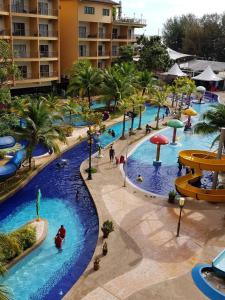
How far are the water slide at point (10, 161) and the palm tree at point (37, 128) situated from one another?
982mm

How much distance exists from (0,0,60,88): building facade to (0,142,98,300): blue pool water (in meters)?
23.8

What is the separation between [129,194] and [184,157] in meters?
5.32

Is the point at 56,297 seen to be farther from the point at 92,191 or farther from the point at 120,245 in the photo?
the point at 92,191

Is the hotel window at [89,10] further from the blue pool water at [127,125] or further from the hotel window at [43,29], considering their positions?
the blue pool water at [127,125]

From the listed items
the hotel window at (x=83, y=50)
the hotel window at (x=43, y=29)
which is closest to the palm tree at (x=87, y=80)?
the hotel window at (x=43, y=29)

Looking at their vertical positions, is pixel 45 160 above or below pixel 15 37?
below

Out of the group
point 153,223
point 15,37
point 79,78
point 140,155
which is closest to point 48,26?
point 15,37

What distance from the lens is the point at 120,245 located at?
2169 cm

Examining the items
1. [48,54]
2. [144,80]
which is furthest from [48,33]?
[144,80]

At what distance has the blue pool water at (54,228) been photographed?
62.7 feet

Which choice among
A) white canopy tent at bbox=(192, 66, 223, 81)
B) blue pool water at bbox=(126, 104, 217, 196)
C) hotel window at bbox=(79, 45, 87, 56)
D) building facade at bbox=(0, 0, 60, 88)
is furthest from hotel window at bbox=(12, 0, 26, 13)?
white canopy tent at bbox=(192, 66, 223, 81)

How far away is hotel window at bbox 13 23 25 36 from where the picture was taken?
51.4m

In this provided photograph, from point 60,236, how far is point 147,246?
5.50 meters

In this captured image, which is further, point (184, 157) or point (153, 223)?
point (184, 157)
